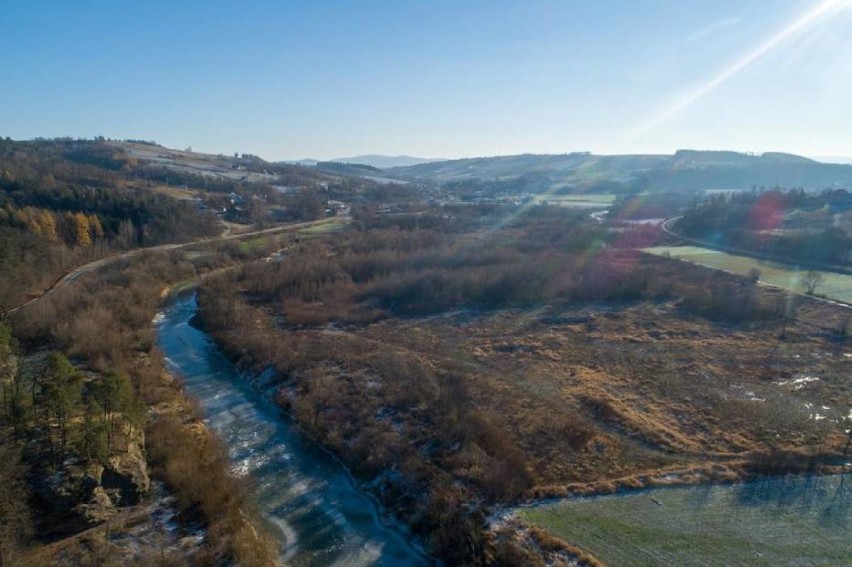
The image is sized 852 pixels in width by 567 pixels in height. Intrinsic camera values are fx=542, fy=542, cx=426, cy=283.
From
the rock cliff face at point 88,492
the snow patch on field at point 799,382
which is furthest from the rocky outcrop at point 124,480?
the snow patch on field at point 799,382

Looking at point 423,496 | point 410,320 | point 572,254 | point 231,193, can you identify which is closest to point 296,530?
point 423,496

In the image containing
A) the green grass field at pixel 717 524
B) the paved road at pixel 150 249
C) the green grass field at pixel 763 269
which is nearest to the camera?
the green grass field at pixel 717 524

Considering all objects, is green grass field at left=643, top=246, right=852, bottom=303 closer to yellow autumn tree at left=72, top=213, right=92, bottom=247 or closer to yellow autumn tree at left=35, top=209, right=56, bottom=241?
yellow autumn tree at left=72, top=213, right=92, bottom=247

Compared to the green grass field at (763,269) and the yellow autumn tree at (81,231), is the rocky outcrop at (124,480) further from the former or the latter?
the green grass field at (763,269)

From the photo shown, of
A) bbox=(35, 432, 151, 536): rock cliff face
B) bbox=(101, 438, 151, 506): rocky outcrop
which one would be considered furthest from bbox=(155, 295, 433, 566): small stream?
bbox=(35, 432, 151, 536): rock cliff face

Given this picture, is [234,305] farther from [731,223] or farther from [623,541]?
[731,223]

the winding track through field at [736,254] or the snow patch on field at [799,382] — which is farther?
the winding track through field at [736,254]
